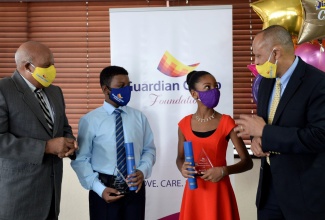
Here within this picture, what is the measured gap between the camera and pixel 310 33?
339 cm

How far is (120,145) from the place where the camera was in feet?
9.87

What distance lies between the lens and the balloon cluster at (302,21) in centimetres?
339

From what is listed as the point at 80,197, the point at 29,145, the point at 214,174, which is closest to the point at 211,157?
the point at 214,174

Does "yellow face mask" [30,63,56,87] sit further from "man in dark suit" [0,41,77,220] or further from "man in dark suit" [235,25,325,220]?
"man in dark suit" [235,25,325,220]

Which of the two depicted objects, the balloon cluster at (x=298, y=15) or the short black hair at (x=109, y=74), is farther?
the balloon cluster at (x=298, y=15)

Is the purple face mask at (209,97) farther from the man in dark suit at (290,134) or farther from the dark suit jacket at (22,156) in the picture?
the dark suit jacket at (22,156)

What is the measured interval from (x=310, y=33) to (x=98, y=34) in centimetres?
241

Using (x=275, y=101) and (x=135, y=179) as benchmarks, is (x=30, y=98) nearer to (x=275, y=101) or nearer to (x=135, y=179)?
(x=135, y=179)

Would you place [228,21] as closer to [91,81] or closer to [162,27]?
[162,27]

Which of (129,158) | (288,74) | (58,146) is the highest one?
(288,74)

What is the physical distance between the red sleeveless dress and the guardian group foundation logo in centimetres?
70

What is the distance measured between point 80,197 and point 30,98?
2.39m

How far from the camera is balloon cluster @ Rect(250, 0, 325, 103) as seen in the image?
3387 millimetres

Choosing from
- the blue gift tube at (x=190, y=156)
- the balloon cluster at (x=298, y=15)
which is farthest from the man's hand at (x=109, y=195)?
the balloon cluster at (x=298, y=15)
